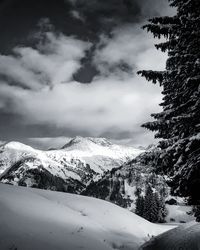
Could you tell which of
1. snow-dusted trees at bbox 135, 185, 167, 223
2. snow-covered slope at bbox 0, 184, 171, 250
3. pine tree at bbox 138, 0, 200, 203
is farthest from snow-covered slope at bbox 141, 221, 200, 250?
snow-dusted trees at bbox 135, 185, 167, 223

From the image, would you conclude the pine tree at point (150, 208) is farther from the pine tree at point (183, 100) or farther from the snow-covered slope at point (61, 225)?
the pine tree at point (183, 100)

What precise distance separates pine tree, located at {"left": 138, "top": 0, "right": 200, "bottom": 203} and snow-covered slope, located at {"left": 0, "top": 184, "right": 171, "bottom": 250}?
5409mm

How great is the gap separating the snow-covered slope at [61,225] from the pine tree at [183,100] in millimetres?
5409

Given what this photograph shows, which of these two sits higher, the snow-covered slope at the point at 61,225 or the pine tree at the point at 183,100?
the pine tree at the point at 183,100

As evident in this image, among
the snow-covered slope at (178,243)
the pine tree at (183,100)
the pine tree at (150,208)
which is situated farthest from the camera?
the pine tree at (150,208)

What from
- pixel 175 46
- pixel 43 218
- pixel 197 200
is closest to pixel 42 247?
pixel 43 218

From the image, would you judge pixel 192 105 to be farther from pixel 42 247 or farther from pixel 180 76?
pixel 42 247

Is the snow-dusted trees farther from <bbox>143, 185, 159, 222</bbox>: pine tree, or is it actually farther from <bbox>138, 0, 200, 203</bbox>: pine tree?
<bbox>138, 0, 200, 203</bbox>: pine tree

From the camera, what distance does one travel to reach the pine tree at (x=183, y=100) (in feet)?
34.7

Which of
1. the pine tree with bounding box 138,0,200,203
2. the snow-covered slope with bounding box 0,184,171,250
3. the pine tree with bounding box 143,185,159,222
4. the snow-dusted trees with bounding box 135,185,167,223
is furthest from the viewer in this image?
the snow-dusted trees with bounding box 135,185,167,223

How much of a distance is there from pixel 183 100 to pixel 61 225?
29.5 ft

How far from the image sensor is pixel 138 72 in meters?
13.1

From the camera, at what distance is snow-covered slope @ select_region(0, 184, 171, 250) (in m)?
12.2

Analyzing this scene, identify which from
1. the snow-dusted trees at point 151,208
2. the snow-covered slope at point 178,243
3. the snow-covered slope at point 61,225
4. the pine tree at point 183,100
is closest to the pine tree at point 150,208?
the snow-dusted trees at point 151,208
